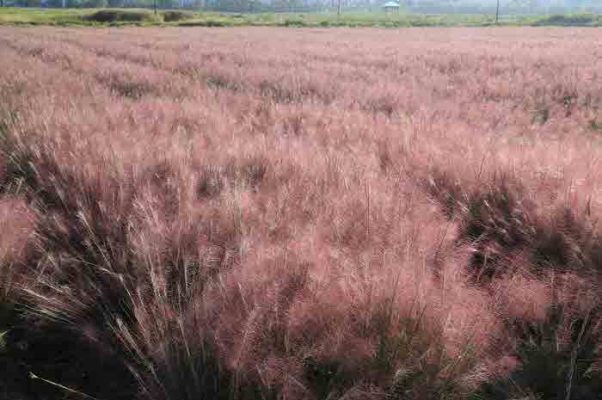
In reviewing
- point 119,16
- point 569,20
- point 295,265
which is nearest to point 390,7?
point 569,20

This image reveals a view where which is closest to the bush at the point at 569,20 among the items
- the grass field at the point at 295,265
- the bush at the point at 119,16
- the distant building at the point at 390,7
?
the bush at the point at 119,16

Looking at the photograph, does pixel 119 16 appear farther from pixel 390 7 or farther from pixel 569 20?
pixel 390 7

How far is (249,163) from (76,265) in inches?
64.3

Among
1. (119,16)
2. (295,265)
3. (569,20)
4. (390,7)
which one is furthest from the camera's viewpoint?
(390,7)

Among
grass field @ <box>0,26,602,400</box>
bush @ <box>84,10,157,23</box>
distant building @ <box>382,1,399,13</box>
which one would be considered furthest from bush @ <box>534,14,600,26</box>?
grass field @ <box>0,26,602,400</box>

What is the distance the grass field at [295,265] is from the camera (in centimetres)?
190

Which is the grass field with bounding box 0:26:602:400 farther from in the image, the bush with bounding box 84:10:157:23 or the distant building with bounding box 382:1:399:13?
the distant building with bounding box 382:1:399:13

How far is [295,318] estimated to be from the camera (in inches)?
79.6

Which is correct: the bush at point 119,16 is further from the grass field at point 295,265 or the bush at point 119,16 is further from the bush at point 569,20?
the grass field at point 295,265

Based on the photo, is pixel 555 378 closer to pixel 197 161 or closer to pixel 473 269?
pixel 473 269

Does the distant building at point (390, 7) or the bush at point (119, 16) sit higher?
the distant building at point (390, 7)

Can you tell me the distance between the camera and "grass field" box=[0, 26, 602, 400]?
1904mm

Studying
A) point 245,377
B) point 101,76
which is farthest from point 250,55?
point 245,377

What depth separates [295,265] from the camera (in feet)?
7.47
